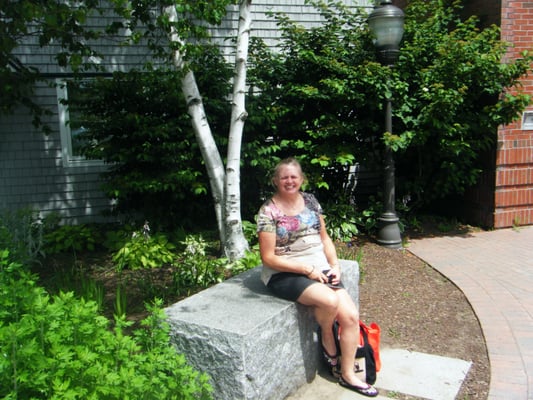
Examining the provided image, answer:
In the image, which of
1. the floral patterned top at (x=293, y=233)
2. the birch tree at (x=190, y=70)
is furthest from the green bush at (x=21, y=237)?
the floral patterned top at (x=293, y=233)

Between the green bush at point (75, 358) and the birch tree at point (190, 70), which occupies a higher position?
the birch tree at point (190, 70)

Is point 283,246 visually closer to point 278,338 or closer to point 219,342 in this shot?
point 278,338

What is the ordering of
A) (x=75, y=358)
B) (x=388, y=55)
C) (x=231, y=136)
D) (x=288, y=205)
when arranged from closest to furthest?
(x=75, y=358)
(x=288, y=205)
(x=231, y=136)
(x=388, y=55)

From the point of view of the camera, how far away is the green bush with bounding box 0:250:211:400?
2.10 meters

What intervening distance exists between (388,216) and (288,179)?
3447mm

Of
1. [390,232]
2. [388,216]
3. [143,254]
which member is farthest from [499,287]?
[143,254]

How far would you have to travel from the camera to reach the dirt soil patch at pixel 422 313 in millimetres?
3717

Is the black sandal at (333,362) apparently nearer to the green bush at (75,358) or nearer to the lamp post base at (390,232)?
the green bush at (75,358)

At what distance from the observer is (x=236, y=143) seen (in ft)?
17.5

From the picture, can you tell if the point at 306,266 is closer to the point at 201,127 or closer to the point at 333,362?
the point at 333,362

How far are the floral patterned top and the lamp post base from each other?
3181 millimetres

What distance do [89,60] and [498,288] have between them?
21.1ft

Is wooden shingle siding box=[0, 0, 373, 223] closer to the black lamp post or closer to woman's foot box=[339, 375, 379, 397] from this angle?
the black lamp post

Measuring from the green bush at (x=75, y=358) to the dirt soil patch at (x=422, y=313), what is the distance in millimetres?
1552
